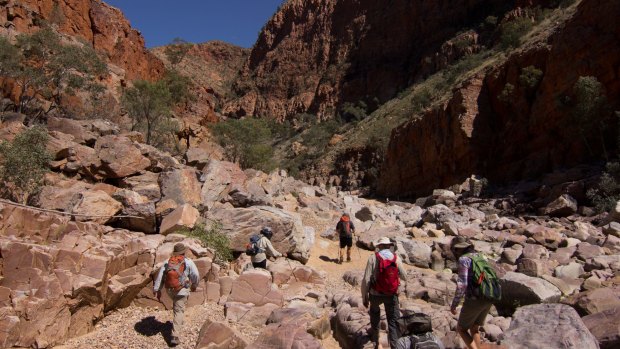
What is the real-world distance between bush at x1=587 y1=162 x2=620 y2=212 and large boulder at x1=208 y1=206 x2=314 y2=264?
11.0 m

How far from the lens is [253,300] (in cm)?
726

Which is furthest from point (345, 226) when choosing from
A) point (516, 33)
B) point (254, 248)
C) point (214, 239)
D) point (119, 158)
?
point (516, 33)

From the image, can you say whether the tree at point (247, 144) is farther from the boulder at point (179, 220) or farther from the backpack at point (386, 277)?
the backpack at point (386, 277)

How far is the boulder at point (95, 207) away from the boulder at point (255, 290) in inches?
152

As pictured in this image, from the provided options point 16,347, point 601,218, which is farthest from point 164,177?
point 601,218

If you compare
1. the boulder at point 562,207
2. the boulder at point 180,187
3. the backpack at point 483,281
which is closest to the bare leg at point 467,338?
the backpack at point 483,281

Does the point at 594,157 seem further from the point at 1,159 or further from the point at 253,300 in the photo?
the point at 1,159

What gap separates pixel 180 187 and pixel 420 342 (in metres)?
9.26

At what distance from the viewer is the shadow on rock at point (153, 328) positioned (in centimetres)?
629

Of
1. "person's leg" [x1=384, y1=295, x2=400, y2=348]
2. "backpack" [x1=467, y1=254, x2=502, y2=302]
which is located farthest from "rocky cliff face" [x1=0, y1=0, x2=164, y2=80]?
"backpack" [x1=467, y1=254, x2=502, y2=302]

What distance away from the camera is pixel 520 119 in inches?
1036

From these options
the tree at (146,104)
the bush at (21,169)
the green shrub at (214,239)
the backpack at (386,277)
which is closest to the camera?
the backpack at (386,277)

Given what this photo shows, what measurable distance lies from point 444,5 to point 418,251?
69.2 m

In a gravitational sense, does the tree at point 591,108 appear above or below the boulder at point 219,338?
above
